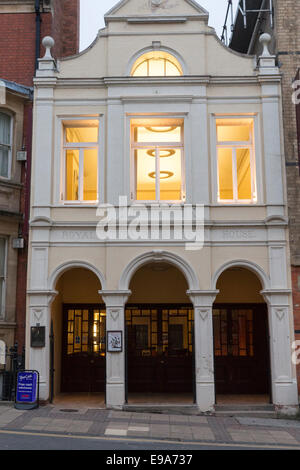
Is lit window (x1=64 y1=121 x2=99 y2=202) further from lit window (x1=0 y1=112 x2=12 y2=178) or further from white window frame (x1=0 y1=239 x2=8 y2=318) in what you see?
white window frame (x1=0 y1=239 x2=8 y2=318)

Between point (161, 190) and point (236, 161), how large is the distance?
2.36 meters

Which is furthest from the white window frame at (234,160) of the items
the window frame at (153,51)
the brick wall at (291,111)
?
the window frame at (153,51)

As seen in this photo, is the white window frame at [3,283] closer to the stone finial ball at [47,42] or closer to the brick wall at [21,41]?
the brick wall at [21,41]

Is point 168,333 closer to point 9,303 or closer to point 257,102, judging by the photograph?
point 9,303

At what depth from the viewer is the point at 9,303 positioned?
570 inches

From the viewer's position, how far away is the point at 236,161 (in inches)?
589

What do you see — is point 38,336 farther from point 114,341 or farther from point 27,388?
point 114,341

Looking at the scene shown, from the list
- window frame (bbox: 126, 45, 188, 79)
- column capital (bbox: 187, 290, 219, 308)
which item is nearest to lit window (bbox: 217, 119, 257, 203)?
window frame (bbox: 126, 45, 188, 79)

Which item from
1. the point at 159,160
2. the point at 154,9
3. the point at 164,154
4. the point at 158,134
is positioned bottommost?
the point at 159,160

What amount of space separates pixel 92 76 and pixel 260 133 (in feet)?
16.8

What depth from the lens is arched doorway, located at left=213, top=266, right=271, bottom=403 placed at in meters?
16.0

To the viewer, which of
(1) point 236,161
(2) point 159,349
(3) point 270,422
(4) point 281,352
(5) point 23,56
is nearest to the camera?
(3) point 270,422

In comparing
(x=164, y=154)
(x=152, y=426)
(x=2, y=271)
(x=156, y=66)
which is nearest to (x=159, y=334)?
(x=152, y=426)

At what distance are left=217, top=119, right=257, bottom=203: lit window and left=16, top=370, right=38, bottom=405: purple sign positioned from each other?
7.03 meters
